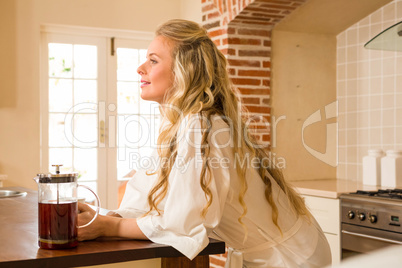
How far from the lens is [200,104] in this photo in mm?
1571

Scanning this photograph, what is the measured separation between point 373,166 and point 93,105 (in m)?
2.86

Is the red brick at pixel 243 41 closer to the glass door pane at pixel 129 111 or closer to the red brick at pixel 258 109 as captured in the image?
the red brick at pixel 258 109

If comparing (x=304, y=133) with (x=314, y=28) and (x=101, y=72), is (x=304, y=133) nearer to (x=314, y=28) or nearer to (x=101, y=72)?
(x=314, y=28)

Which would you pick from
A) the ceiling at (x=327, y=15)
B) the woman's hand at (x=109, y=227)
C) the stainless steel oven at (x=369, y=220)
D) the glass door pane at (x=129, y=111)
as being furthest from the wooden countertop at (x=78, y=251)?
the glass door pane at (x=129, y=111)

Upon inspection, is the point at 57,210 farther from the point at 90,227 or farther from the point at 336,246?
the point at 336,246

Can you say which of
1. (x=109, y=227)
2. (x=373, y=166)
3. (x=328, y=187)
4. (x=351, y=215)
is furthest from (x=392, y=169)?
(x=109, y=227)

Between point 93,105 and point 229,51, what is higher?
point 229,51

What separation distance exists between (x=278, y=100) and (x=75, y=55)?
86.3 inches

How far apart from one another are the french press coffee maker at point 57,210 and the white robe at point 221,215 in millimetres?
208

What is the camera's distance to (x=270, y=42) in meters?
4.07

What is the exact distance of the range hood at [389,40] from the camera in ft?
10.1

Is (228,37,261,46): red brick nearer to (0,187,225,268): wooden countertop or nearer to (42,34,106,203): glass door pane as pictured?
(42,34,106,203): glass door pane

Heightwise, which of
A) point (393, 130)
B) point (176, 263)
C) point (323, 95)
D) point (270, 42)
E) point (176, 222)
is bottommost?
point (176, 263)

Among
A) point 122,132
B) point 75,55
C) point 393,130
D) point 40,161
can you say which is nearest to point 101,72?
point 75,55
